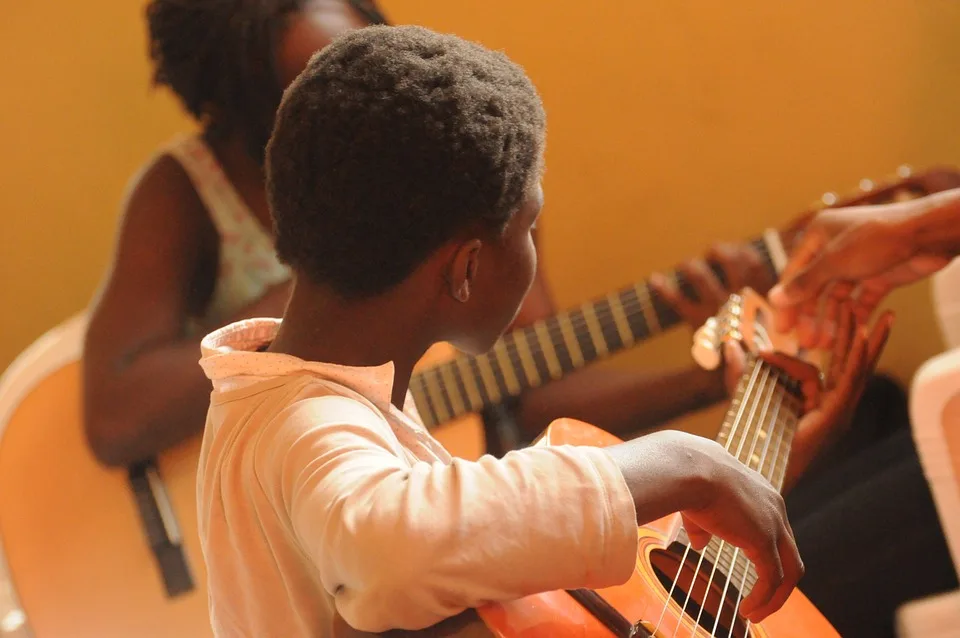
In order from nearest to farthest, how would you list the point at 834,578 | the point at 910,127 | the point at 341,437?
the point at 341,437, the point at 834,578, the point at 910,127

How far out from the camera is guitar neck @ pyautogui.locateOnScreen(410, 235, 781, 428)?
1.06m

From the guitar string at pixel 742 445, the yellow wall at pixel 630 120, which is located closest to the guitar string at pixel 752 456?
the guitar string at pixel 742 445

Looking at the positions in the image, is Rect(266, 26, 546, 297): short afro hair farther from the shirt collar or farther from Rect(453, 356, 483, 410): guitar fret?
Rect(453, 356, 483, 410): guitar fret

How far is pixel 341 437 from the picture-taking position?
485 millimetres

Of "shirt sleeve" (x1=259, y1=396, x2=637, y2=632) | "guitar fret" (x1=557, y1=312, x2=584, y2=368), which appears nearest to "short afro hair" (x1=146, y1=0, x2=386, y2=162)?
"guitar fret" (x1=557, y1=312, x2=584, y2=368)

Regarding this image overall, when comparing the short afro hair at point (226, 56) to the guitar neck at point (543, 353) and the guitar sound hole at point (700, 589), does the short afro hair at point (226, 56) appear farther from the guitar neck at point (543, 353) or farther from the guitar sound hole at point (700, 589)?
the guitar sound hole at point (700, 589)

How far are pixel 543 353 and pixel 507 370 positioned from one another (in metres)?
0.05

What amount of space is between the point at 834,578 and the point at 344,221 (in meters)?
→ 0.66

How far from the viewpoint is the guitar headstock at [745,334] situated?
0.87m

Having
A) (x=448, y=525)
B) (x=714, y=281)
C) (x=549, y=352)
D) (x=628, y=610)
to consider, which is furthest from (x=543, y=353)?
(x=448, y=525)

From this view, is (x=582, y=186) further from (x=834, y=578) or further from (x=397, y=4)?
(x=834, y=578)

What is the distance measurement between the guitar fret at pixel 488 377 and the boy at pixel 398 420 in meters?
0.45

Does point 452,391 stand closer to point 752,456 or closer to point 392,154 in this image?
point 752,456

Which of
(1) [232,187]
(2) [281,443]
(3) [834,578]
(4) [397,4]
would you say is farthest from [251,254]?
(3) [834,578]
